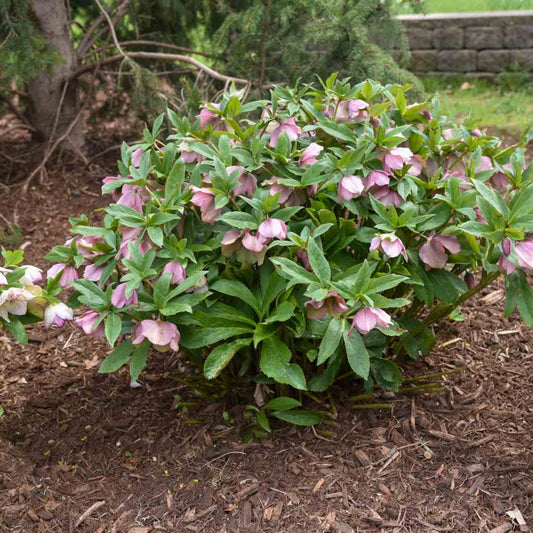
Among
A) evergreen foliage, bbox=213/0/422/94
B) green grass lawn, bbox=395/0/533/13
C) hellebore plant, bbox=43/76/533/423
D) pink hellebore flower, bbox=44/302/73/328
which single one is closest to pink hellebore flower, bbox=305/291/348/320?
hellebore plant, bbox=43/76/533/423

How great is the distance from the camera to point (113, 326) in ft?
5.50

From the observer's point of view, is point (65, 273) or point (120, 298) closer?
point (120, 298)

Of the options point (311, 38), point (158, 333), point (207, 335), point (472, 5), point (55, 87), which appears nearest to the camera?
point (158, 333)

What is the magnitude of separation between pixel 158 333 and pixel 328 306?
41cm

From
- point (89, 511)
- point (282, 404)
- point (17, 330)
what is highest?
point (17, 330)

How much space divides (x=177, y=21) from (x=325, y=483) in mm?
3069

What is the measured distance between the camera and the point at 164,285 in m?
1.65

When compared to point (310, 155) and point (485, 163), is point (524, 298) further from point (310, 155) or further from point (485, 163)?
point (310, 155)

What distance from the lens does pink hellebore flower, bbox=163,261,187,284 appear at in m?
1.70

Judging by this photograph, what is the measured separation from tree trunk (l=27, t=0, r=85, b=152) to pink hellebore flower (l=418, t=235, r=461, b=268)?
8.25 feet

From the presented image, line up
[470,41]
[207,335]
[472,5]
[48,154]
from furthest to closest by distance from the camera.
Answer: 1. [472,5]
2. [470,41]
3. [48,154]
4. [207,335]

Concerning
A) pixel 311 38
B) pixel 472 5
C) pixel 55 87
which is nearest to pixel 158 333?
pixel 311 38

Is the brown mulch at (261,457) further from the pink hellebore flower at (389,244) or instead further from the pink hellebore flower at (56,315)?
the pink hellebore flower at (389,244)

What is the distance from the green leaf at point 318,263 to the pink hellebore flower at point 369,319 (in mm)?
118
